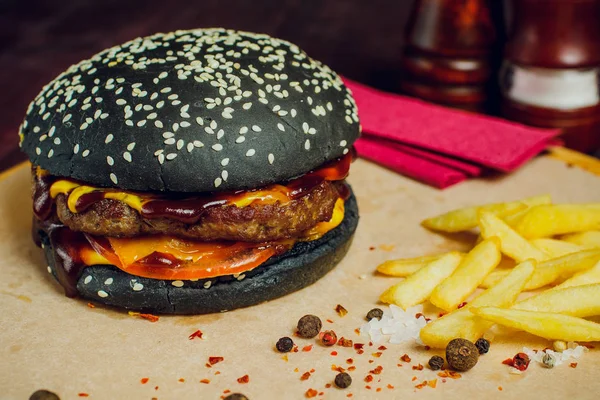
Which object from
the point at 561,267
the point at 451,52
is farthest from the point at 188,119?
the point at 451,52

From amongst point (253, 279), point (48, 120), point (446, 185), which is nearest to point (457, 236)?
A: point (446, 185)

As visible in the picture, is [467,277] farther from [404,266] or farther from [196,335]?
[196,335]

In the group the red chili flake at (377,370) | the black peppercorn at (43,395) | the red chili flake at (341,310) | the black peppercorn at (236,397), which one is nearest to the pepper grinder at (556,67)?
the red chili flake at (341,310)

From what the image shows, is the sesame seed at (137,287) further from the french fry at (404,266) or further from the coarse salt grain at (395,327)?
the french fry at (404,266)

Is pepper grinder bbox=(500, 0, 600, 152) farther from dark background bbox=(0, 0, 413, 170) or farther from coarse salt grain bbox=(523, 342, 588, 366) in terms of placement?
coarse salt grain bbox=(523, 342, 588, 366)

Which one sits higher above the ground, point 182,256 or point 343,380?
point 182,256
